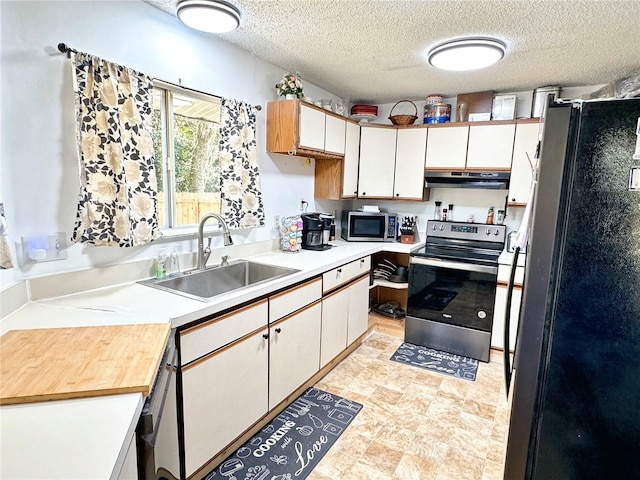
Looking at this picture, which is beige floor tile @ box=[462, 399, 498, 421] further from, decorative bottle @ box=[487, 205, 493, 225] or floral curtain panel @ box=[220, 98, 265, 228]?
floral curtain panel @ box=[220, 98, 265, 228]

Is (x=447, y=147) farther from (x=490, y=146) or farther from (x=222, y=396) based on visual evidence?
(x=222, y=396)

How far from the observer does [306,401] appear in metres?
2.38

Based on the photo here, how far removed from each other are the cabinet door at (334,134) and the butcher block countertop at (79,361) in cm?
215

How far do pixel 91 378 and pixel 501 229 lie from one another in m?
3.40

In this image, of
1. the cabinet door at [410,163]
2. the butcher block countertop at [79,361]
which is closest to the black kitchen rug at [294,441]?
the butcher block countertop at [79,361]

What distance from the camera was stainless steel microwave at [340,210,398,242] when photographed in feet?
11.9

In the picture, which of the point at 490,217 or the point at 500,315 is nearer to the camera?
the point at 500,315

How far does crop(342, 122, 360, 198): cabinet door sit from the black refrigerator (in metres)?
2.36

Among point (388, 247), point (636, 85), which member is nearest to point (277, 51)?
point (388, 247)

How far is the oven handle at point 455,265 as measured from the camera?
293 centimetres

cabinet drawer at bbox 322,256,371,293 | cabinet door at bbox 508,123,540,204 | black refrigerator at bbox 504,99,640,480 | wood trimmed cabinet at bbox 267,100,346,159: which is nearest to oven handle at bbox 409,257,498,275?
cabinet drawer at bbox 322,256,371,293

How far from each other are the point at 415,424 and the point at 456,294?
4.14ft

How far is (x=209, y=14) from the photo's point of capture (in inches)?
70.1

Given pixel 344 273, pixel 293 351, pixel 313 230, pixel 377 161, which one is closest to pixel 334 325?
pixel 344 273
